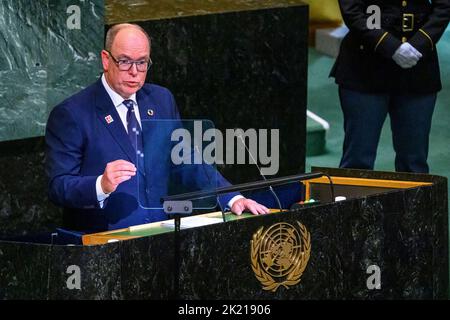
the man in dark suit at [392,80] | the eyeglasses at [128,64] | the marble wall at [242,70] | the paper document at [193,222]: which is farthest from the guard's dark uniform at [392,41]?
the paper document at [193,222]

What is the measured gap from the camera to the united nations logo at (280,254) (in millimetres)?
5477

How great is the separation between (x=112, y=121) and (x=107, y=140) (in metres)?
0.08

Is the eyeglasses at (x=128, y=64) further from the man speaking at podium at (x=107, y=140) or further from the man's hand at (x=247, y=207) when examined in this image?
the man's hand at (x=247, y=207)

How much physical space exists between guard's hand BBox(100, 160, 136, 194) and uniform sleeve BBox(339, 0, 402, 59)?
217 cm

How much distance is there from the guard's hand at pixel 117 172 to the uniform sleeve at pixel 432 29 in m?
2.30

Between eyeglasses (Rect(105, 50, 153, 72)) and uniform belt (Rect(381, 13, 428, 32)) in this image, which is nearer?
eyeglasses (Rect(105, 50, 153, 72))

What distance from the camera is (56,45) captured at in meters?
7.28

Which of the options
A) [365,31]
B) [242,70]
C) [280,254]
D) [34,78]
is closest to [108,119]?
[280,254]

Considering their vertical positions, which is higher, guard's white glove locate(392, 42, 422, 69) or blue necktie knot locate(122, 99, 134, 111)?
guard's white glove locate(392, 42, 422, 69)

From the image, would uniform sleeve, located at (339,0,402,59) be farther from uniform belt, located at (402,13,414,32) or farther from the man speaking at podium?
the man speaking at podium

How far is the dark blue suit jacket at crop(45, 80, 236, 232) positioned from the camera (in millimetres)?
5676

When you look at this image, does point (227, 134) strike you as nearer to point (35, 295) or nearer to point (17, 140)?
point (17, 140)

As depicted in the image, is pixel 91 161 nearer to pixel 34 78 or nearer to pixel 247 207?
pixel 247 207

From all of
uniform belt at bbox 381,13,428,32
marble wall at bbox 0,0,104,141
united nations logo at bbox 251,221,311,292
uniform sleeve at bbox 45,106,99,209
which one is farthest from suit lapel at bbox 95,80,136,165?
uniform belt at bbox 381,13,428,32
